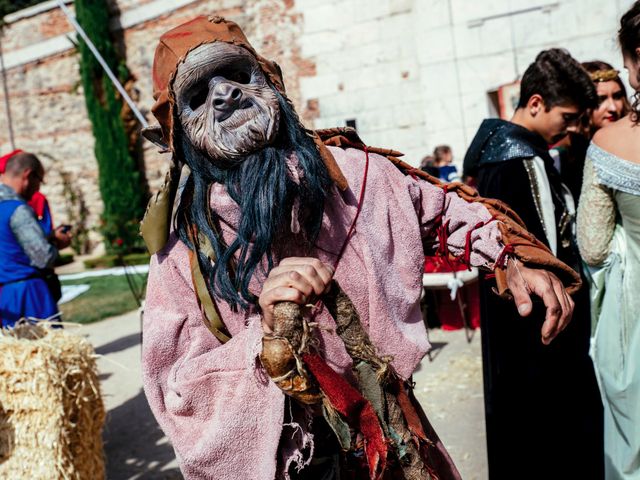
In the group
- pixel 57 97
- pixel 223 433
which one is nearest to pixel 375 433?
pixel 223 433

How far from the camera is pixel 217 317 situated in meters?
1.53

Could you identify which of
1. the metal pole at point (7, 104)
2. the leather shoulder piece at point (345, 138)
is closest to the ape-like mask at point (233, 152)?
the leather shoulder piece at point (345, 138)

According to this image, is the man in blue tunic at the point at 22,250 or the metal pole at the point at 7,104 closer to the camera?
the man in blue tunic at the point at 22,250

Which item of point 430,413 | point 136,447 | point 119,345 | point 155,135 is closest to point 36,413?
point 136,447

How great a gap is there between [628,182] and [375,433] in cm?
176

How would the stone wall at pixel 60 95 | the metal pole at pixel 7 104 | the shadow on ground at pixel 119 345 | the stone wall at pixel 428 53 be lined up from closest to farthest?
the shadow on ground at pixel 119 345, the stone wall at pixel 428 53, the stone wall at pixel 60 95, the metal pole at pixel 7 104

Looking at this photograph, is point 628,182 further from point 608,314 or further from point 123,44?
point 123,44

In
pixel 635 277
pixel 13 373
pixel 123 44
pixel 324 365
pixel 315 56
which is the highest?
pixel 123 44

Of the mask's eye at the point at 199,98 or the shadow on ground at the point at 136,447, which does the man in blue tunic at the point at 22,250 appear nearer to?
the shadow on ground at the point at 136,447

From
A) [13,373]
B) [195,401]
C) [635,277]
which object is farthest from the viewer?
[13,373]

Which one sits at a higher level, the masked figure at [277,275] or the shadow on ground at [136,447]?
the masked figure at [277,275]

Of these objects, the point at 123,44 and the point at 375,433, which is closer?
the point at 375,433

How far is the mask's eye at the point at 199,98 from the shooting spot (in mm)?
1548

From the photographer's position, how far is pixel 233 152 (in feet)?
4.86
